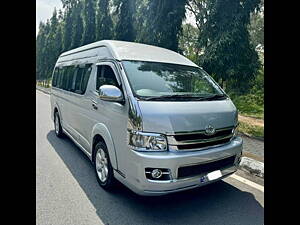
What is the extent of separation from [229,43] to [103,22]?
676 inches

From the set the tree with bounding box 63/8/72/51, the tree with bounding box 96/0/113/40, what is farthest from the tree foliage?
the tree with bounding box 63/8/72/51

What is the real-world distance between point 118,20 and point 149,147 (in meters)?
18.9

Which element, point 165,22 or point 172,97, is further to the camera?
point 165,22

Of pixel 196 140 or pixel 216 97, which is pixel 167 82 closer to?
pixel 216 97

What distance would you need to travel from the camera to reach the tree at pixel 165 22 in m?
12.4

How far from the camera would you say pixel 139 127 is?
266 centimetres

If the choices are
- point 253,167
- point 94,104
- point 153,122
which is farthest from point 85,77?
point 253,167

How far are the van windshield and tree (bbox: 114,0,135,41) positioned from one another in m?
16.0

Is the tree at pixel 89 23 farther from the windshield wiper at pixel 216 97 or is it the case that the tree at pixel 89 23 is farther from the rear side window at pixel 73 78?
the windshield wiper at pixel 216 97

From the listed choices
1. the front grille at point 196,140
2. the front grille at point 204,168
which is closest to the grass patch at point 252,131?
the front grille at point 204,168

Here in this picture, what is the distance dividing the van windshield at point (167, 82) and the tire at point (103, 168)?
41.7 inches

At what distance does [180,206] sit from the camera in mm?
3025
